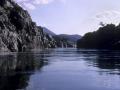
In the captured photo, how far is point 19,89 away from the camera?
4538cm

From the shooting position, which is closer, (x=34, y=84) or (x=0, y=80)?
(x=34, y=84)

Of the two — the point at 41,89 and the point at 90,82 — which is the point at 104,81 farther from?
the point at 41,89

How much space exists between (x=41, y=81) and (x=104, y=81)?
9714 millimetres

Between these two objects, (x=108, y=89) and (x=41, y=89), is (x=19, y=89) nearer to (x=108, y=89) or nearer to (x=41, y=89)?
(x=41, y=89)

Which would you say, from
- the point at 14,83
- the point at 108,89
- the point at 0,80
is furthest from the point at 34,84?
the point at 108,89

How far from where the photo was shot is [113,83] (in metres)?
52.1

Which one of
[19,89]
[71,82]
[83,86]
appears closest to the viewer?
[19,89]

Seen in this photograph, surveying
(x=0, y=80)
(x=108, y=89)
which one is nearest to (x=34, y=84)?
(x=0, y=80)

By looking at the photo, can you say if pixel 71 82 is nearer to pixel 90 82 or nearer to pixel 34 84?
pixel 90 82

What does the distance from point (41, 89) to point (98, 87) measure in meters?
8.04

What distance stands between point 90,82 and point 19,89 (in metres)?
12.8

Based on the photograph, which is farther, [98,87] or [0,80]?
[0,80]

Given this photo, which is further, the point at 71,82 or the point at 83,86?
the point at 71,82

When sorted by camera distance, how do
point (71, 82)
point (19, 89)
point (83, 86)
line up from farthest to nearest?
point (71, 82), point (83, 86), point (19, 89)
